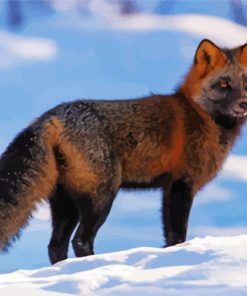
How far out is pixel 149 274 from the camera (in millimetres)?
4535

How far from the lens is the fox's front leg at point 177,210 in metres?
6.89

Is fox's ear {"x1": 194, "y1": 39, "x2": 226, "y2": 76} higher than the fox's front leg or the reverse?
higher

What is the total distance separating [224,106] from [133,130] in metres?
0.99

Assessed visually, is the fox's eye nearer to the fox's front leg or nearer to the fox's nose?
the fox's nose

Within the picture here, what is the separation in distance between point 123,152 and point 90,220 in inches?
28.4

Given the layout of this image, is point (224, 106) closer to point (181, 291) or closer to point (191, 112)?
point (191, 112)

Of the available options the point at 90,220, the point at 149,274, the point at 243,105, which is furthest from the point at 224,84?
the point at 149,274

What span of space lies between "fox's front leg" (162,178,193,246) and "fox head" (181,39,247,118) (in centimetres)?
85

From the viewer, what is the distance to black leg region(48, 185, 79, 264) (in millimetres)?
6895

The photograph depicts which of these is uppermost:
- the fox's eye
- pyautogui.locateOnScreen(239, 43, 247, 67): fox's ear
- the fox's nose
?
pyautogui.locateOnScreen(239, 43, 247, 67): fox's ear

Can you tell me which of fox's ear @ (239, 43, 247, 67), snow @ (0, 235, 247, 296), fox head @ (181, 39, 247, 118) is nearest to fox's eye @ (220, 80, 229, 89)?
fox head @ (181, 39, 247, 118)

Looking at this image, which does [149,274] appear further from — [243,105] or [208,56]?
[208,56]

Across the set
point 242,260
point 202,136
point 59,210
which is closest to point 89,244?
point 59,210

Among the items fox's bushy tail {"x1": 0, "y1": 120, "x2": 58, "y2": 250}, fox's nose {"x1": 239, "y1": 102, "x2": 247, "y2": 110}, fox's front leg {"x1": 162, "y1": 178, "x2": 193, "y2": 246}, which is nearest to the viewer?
fox's bushy tail {"x1": 0, "y1": 120, "x2": 58, "y2": 250}
